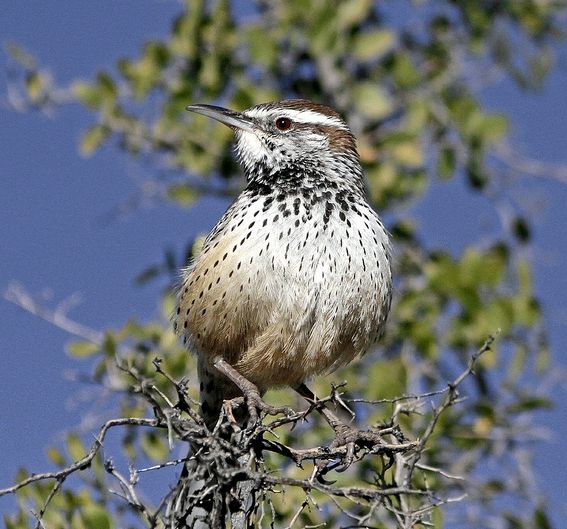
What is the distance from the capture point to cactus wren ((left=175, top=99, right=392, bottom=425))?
335 centimetres

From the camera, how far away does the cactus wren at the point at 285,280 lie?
335 centimetres

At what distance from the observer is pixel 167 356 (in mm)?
4113

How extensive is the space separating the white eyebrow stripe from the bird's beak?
4 centimetres

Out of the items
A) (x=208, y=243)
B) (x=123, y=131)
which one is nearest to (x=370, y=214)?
(x=208, y=243)

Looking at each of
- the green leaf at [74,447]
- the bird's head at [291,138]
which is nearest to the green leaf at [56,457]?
the green leaf at [74,447]

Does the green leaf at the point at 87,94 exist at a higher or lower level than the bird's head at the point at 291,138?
higher

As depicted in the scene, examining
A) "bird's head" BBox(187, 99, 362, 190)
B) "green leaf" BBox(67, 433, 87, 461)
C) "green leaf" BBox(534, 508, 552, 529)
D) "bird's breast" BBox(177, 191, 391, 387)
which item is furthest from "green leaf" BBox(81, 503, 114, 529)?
"green leaf" BBox(534, 508, 552, 529)

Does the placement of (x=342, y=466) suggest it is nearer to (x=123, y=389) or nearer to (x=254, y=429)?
(x=254, y=429)

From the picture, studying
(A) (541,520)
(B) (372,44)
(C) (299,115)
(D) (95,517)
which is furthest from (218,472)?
(B) (372,44)

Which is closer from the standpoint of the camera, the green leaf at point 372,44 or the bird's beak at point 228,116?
the bird's beak at point 228,116

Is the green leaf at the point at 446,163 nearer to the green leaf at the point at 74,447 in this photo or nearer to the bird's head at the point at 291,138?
the bird's head at the point at 291,138

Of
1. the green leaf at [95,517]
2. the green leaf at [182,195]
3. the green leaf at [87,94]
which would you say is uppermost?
the green leaf at [87,94]

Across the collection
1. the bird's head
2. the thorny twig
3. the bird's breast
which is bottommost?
the thorny twig

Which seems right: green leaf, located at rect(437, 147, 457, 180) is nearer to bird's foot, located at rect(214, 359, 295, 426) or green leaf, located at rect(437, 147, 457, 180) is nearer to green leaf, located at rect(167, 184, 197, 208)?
green leaf, located at rect(167, 184, 197, 208)
